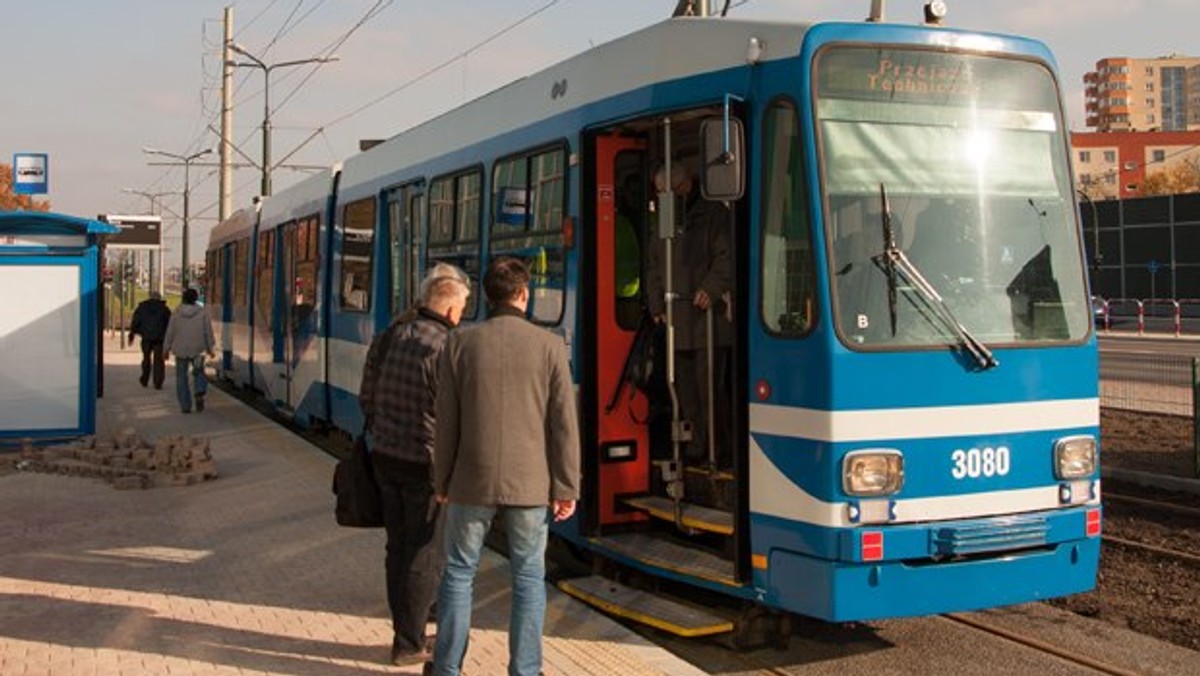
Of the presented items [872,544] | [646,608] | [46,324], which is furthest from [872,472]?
[46,324]

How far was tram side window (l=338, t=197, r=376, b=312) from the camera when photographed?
12008mm

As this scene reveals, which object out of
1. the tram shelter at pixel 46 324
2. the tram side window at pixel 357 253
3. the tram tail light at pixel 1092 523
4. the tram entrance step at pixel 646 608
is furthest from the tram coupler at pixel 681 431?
the tram shelter at pixel 46 324

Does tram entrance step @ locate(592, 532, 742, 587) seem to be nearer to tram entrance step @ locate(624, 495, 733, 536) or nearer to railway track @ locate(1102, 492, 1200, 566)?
tram entrance step @ locate(624, 495, 733, 536)

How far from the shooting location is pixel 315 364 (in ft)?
46.9

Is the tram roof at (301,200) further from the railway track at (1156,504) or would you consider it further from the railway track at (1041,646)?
the railway track at (1041,646)

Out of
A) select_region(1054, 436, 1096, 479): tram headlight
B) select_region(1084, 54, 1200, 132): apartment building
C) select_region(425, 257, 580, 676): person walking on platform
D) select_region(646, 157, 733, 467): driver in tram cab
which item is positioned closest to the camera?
select_region(425, 257, 580, 676): person walking on platform

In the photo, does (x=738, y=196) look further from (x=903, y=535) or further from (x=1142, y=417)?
(x=1142, y=417)

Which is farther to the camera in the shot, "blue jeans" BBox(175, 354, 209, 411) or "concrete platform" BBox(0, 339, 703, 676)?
"blue jeans" BBox(175, 354, 209, 411)

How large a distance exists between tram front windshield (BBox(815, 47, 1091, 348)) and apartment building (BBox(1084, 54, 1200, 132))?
6329 inches

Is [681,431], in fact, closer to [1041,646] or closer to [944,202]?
[944,202]

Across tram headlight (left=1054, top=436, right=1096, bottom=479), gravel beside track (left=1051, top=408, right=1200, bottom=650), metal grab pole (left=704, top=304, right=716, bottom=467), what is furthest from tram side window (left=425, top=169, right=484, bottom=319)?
gravel beside track (left=1051, top=408, right=1200, bottom=650)

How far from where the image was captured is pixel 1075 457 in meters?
6.05

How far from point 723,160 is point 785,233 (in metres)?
0.46

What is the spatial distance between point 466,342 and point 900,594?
7.67 ft
